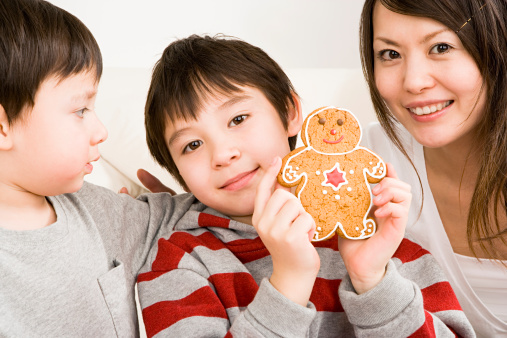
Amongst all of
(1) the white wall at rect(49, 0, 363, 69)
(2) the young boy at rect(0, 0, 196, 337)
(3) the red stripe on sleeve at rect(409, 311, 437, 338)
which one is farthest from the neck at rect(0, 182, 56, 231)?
(1) the white wall at rect(49, 0, 363, 69)

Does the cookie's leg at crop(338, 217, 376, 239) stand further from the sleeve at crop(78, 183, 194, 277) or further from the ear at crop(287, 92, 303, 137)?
the sleeve at crop(78, 183, 194, 277)

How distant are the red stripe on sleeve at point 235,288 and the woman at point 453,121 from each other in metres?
0.42

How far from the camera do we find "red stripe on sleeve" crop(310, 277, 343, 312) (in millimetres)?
1027

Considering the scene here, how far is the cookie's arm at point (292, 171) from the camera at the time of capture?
910mm

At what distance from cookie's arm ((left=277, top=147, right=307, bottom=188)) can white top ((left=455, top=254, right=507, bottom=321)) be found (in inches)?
23.8

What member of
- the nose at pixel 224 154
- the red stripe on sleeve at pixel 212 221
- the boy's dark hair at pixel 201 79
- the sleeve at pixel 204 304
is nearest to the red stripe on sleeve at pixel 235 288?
the sleeve at pixel 204 304

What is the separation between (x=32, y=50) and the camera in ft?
2.73

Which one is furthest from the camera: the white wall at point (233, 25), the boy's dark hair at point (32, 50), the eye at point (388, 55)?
the white wall at point (233, 25)

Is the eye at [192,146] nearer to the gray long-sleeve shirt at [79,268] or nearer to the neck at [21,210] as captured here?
the gray long-sleeve shirt at [79,268]

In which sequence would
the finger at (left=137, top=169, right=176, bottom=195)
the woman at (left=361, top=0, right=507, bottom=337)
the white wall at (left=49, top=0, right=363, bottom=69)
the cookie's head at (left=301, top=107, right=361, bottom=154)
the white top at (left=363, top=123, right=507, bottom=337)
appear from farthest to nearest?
1. the white wall at (left=49, top=0, right=363, bottom=69)
2. the finger at (left=137, top=169, right=176, bottom=195)
3. the white top at (left=363, top=123, right=507, bottom=337)
4. the woman at (left=361, top=0, right=507, bottom=337)
5. the cookie's head at (left=301, top=107, right=361, bottom=154)

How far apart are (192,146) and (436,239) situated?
2.21 feet

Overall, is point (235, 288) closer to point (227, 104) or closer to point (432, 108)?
point (227, 104)

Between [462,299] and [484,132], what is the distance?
1.41ft

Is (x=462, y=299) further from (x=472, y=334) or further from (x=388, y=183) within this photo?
(x=388, y=183)
